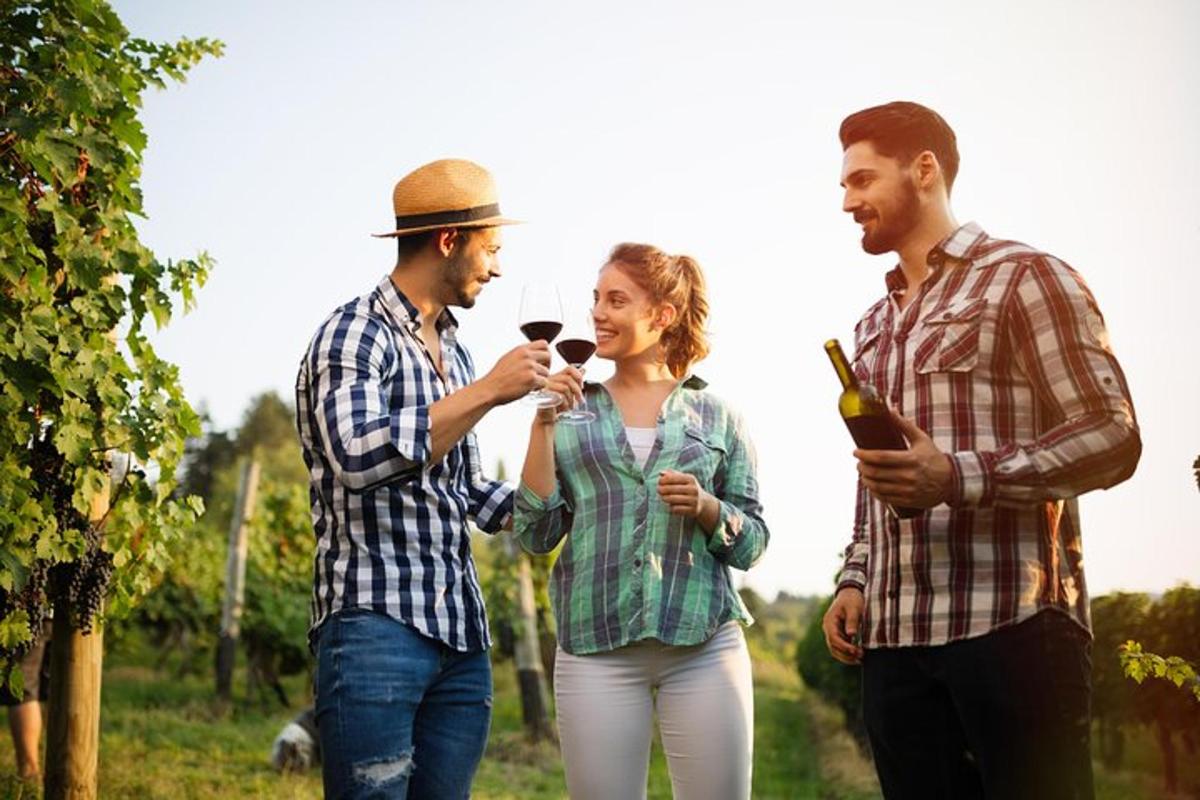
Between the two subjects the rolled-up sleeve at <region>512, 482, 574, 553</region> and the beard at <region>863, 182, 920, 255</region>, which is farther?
the rolled-up sleeve at <region>512, 482, 574, 553</region>

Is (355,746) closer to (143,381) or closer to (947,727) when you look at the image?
(947,727)

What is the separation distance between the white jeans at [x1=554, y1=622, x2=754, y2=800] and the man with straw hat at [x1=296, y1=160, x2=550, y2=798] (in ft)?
1.04

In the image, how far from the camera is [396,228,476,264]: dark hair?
2900mm

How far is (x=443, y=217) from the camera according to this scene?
287cm

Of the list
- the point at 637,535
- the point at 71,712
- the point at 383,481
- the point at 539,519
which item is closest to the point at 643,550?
the point at 637,535

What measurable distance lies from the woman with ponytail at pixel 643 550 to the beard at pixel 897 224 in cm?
79

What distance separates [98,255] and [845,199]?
291 cm

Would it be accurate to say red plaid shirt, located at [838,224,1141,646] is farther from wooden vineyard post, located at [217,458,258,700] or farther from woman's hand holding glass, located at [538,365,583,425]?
wooden vineyard post, located at [217,458,258,700]

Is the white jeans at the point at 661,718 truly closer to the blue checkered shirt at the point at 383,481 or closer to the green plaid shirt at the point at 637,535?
the green plaid shirt at the point at 637,535

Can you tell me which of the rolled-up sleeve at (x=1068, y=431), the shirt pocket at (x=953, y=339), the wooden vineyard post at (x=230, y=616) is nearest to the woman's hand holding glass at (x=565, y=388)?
the shirt pocket at (x=953, y=339)

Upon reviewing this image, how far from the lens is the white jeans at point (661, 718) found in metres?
2.96

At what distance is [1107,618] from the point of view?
6.97 metres

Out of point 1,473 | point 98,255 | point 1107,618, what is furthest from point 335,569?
point 1107,618

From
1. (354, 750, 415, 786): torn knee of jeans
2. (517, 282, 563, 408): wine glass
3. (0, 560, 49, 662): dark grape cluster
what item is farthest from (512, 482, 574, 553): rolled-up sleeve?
(0, 560, 49, 662): dark grape cluster
